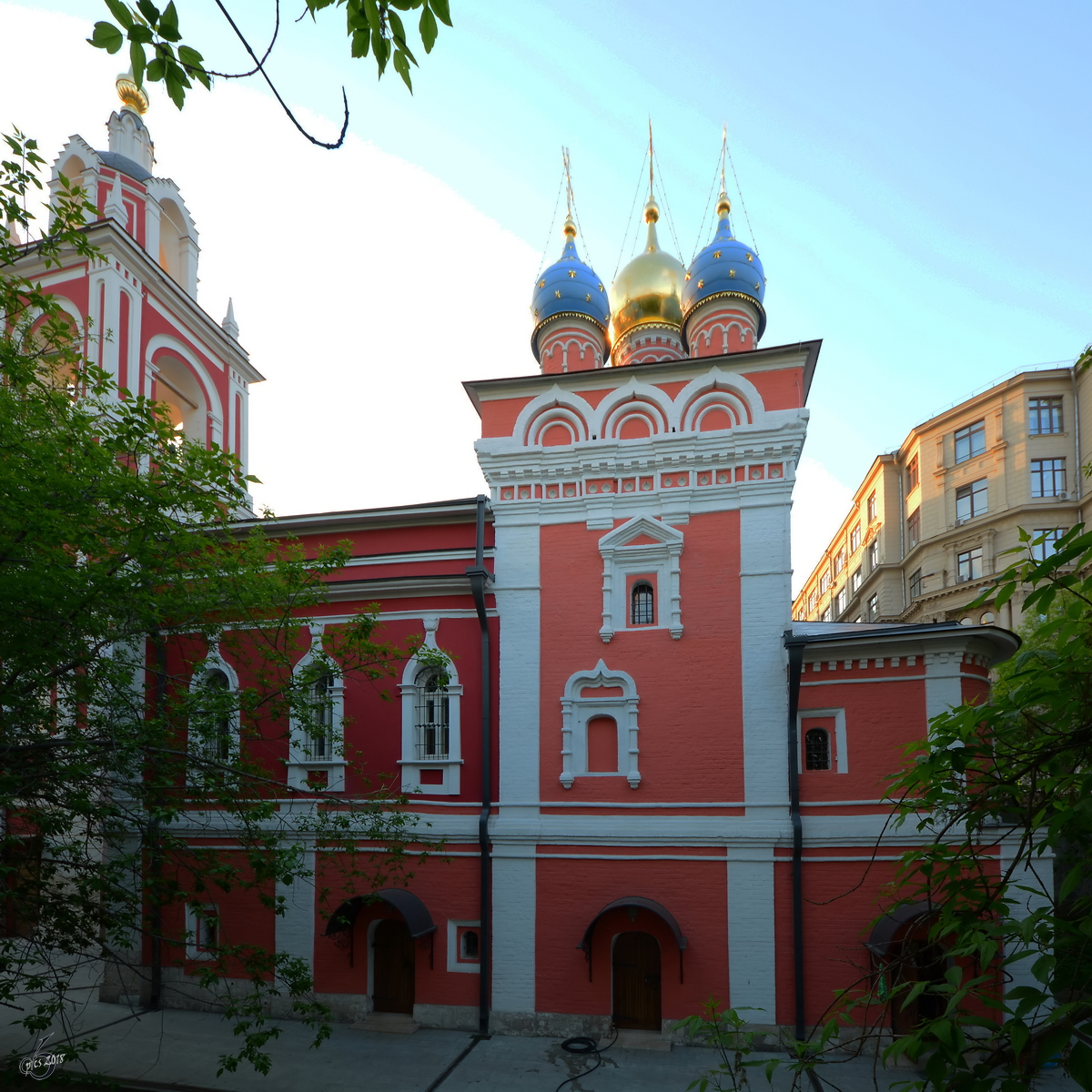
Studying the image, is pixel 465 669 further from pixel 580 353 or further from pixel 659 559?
pixel 580 353

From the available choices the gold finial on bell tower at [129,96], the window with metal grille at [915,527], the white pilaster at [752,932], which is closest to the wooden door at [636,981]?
the white pilaster at [752,932]

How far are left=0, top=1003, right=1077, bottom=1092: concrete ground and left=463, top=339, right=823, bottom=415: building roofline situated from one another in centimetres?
906

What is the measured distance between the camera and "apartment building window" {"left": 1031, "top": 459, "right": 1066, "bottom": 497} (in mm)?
27562

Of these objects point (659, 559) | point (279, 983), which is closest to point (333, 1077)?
point (279, 983)

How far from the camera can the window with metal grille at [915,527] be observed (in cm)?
3138

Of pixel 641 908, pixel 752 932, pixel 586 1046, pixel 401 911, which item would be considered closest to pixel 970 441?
pixel 752 932

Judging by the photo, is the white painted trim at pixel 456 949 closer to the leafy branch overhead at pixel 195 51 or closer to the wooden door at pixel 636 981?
the wooden door at pixel 636 981

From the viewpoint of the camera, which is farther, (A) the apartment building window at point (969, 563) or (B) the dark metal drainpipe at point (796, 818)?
(A) the apartment building window at point (969, 563)

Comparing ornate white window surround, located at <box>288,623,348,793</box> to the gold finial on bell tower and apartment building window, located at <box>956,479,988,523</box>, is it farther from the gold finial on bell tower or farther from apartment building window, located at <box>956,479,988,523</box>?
apartment building window, located at <box>956,479,988,523</box>

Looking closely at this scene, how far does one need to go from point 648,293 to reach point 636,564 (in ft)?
25.0

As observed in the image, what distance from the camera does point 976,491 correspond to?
96.2 ft

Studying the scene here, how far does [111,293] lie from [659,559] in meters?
11.9

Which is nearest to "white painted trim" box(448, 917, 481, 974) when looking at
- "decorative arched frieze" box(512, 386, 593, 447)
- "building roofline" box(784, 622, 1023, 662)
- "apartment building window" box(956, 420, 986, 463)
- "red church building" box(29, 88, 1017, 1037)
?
"red church building" box(29, 88, 1017, 1037)

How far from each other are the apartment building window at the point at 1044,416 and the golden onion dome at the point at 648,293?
62.8ft
